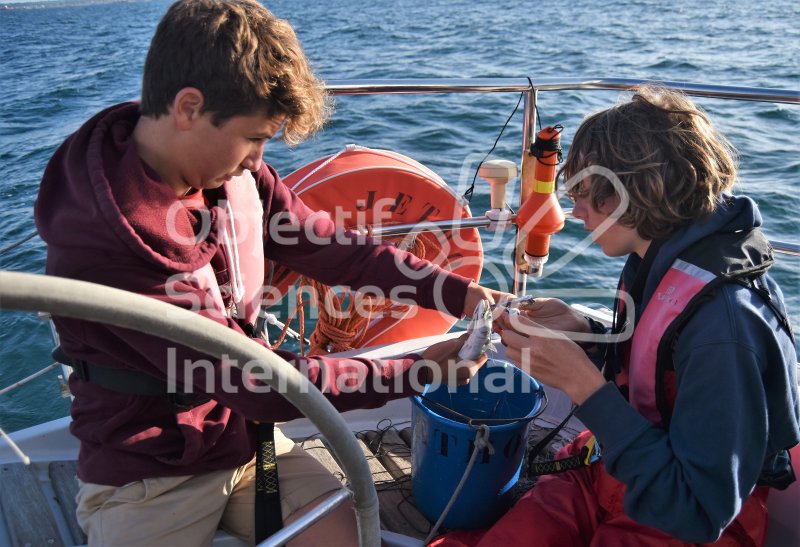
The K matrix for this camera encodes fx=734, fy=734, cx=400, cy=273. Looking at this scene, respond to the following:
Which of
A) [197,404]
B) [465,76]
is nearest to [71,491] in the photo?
[197,404]

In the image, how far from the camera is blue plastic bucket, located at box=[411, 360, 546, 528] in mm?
1911

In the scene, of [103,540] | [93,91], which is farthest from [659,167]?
[93,91]

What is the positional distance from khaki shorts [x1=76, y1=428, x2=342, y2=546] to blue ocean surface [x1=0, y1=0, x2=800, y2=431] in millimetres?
2662

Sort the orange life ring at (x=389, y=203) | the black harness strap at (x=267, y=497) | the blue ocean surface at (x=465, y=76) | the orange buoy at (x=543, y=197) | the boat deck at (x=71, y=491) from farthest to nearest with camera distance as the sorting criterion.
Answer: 1. the blue ocean surface at (x=465, y=76)
2. the orange life ring at (x=389, y=203)
3. the orange buoy at (x=543, y=197)
4. the boat deck at (x=71, y=491)
5. the black harness strap at (x=267, y=497)

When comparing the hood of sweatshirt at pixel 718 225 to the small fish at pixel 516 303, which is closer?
the hood of sweatshirt at pixel 718 225

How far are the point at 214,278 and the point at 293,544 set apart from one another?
0.62 meters

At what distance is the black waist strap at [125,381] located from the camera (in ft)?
4.76

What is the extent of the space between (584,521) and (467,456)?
0.36 m

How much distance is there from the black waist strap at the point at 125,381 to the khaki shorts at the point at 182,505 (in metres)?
0.20

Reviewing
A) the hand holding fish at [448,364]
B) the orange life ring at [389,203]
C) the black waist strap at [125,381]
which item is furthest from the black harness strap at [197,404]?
the orange life ring at [389,203]

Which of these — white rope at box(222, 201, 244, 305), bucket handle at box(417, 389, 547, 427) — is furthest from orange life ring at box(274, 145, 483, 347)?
bucket handle at box(417, 389, 547, 427)

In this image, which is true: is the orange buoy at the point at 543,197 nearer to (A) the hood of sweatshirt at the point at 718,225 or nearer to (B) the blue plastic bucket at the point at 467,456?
(B) the blue plastic bucket at the point at 467,456

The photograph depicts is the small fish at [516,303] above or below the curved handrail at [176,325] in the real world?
below

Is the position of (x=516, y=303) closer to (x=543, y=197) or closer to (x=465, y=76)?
(x=543, y=197)
